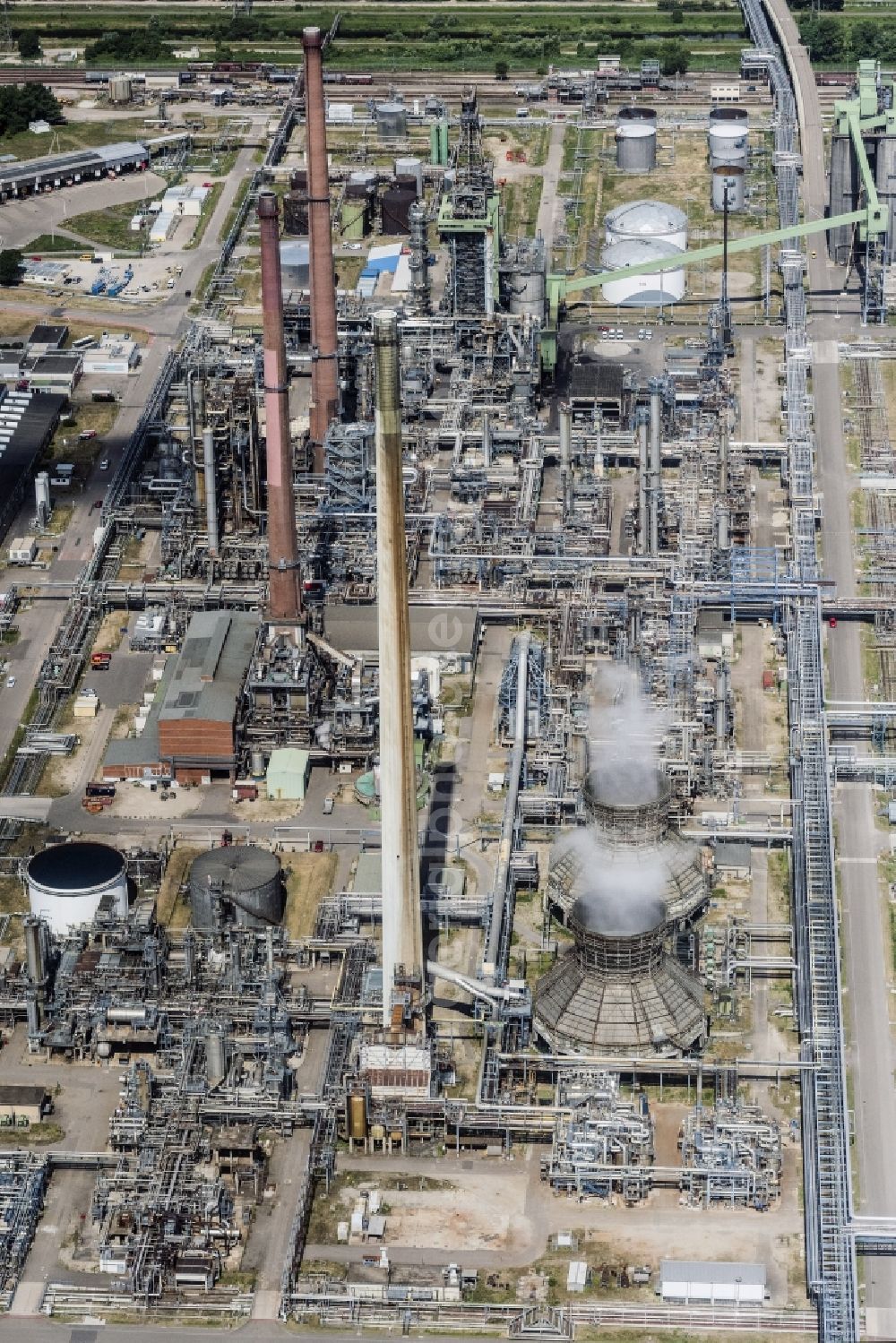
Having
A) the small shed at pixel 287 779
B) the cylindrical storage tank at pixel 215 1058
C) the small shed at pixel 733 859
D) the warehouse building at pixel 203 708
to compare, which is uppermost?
the warehouse building at pixel 203 708

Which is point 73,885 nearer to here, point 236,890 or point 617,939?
point 236,890

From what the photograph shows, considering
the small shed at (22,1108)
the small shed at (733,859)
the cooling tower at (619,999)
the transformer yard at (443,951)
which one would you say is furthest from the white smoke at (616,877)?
the small shed at (22,1108)

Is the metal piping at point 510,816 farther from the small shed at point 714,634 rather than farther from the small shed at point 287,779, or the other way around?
the small shed at point 287,779

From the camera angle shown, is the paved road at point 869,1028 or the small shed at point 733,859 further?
the small shed at point 733,859

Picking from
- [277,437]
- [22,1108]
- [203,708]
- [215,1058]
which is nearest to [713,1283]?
[215,1058]

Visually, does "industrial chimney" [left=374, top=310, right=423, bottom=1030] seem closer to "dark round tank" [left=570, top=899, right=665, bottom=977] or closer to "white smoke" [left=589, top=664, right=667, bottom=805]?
"dark round tank" [left=570, top=899, right=665, bottom=977]

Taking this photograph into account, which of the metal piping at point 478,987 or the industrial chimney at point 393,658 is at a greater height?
the industrial chimney at point 393,658

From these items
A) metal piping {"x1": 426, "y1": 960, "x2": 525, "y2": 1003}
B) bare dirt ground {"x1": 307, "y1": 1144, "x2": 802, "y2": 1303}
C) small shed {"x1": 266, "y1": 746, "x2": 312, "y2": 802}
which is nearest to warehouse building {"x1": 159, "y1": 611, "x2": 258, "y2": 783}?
small shed {"x1": 266, "y1": 746, "x2": 312, "y2": 802}

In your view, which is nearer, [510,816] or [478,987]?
[478,987]
